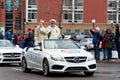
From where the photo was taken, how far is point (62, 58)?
17406 mm

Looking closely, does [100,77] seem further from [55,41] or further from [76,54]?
[55,41]

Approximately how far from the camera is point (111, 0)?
93.2 meters

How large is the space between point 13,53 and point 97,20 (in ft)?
227

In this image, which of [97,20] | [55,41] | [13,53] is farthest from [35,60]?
[97,20]

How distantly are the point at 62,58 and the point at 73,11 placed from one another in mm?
76798

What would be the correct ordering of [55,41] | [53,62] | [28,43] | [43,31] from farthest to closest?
[28,43], [43,31], [55,41], [53,62]

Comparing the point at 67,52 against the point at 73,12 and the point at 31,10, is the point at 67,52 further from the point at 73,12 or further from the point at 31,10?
the point at 31,10

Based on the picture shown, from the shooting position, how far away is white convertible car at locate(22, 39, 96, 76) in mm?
17422

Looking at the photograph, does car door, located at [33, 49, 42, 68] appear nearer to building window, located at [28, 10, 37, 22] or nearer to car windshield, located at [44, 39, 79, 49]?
car windshield, located at [44, 39, 79, 49]

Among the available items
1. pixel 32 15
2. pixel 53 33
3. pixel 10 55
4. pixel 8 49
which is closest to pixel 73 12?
pixel 32 15

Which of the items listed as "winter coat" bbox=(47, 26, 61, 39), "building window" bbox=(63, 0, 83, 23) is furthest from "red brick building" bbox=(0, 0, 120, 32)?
"winter coat" bbox=(47, 26, 61, 39)

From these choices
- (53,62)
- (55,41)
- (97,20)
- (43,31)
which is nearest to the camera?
→ (53,62)

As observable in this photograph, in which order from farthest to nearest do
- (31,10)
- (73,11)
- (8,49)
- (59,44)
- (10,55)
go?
(73,11)
(31,10)
(8,49)
(10,55)
(59,44)

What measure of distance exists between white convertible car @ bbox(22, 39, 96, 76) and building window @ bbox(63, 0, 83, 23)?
244ft
